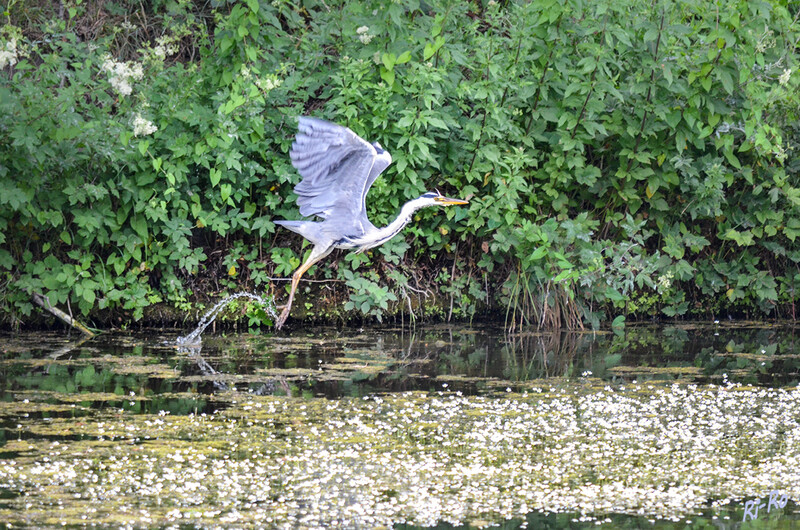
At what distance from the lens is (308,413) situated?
5.99 m

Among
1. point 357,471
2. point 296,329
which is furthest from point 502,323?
point 357,471

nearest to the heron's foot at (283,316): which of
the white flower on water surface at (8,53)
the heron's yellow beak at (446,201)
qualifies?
the heron's yellow beak at (446,201)

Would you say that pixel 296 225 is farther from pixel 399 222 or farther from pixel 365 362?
pixel 365 362

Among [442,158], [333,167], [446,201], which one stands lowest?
[446,201]

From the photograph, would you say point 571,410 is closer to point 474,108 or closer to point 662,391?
point 662,391

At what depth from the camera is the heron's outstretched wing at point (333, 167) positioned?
771cm

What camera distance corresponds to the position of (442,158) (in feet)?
30.0

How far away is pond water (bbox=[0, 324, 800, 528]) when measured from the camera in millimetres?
4324

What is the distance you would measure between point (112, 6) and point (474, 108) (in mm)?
4145
